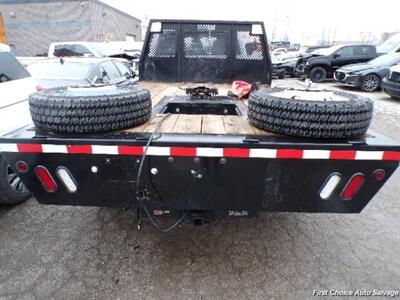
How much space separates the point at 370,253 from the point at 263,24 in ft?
10.4

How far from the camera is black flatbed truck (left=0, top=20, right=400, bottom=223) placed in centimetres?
192

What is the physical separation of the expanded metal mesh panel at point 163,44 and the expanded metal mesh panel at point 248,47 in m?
0.93

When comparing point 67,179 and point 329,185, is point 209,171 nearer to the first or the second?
point 329,185

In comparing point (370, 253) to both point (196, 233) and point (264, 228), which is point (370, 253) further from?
point (196, 233)

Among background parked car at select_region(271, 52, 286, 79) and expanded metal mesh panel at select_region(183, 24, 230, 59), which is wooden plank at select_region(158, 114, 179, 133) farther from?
background parked car at select_region(271, 52, 286, 79)

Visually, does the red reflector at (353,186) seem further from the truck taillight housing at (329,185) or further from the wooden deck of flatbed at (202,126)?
the wooden deck of flatbed at (202,126)

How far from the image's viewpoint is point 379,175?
2021 mm

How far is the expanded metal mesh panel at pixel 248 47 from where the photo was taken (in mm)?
4527

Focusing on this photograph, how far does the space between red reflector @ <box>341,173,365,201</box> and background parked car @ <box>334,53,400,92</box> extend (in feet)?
37.4

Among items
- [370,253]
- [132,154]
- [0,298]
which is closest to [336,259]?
[370,253]

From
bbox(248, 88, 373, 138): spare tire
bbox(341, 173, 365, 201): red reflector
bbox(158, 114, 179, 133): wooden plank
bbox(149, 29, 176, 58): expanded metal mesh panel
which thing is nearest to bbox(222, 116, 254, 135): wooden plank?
bbox(248, 88, 373, 138): spare tire

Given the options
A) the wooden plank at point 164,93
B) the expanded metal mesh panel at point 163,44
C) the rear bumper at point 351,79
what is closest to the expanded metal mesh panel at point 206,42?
the expanded metal mesh panel at point 163,44

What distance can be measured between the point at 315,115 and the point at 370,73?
11.7 m

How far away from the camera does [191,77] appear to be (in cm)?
475
